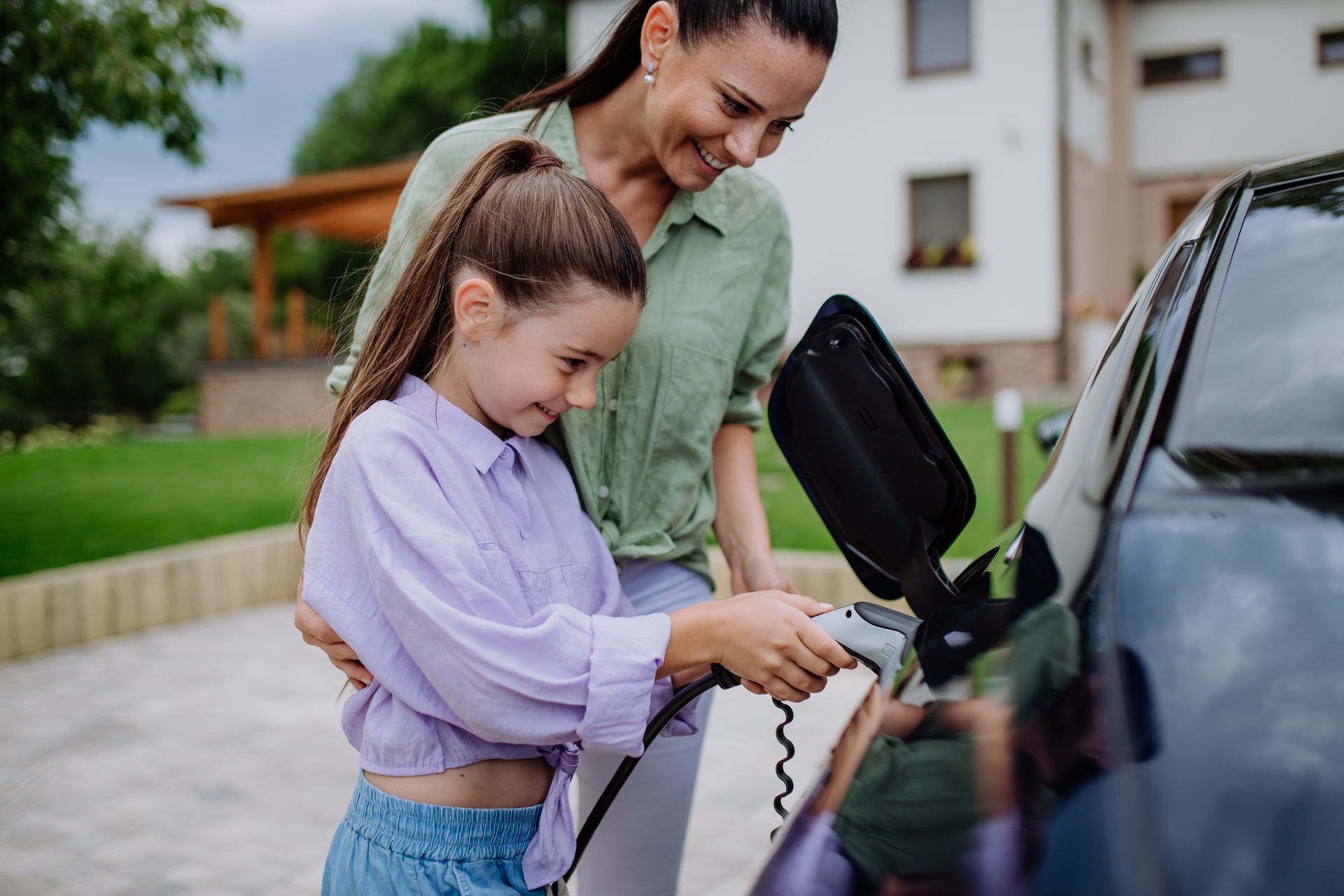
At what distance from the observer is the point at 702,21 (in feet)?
5.10

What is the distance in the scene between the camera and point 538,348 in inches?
51.9

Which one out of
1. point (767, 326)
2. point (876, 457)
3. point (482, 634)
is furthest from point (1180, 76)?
point (482, 634)

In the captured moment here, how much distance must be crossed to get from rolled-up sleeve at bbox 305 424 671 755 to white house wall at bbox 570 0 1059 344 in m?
13.7

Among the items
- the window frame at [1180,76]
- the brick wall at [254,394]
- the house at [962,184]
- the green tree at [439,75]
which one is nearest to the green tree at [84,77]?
the house at [962,184]

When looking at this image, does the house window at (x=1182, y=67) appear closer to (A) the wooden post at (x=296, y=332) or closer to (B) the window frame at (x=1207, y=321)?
(A) the wooden post at (x=296, y=332)

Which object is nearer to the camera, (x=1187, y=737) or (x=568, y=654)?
(x=1187, y=737)

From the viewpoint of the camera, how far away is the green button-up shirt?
5.57 ft

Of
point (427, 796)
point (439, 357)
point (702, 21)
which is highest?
point (702, 21)

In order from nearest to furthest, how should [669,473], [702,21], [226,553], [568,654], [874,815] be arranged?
[874,815] → [568,654] → [702,21] → [669,473] → [226,553]

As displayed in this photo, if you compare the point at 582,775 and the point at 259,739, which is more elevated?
the point at 582,775

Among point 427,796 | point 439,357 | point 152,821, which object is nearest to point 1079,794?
point 427,796

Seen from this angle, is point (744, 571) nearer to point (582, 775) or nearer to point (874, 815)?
point (582, 775)

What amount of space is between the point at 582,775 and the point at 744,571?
1.34ft

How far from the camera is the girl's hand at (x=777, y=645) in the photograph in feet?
3.90
